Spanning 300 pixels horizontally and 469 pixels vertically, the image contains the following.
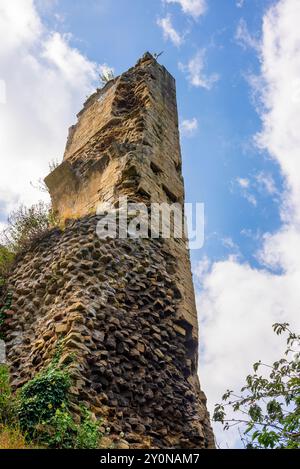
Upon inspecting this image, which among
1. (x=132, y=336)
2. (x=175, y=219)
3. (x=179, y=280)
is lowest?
(x=132, y=336)

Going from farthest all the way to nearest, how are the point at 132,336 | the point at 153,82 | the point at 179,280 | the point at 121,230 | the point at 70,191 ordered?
1. the point at 153,82
2. the point at 70,191
3. the point at 179,280
4. the point at 121,230
5. the point at 132,336

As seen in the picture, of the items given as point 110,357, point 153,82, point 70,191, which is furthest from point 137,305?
point 153,82

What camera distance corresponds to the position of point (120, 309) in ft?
15.8

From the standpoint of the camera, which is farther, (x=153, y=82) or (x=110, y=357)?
(x=153, y=82)

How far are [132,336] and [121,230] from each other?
5.12 ft

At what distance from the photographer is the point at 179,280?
Answer: 6.14 m

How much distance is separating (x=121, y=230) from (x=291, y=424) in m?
2.94

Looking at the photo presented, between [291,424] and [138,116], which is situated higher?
[138,116]

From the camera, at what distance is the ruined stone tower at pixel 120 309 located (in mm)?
4168

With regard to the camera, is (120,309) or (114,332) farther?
(120,309)

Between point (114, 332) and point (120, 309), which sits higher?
point (120, 309)

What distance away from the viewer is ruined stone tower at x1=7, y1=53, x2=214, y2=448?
4168 mm
